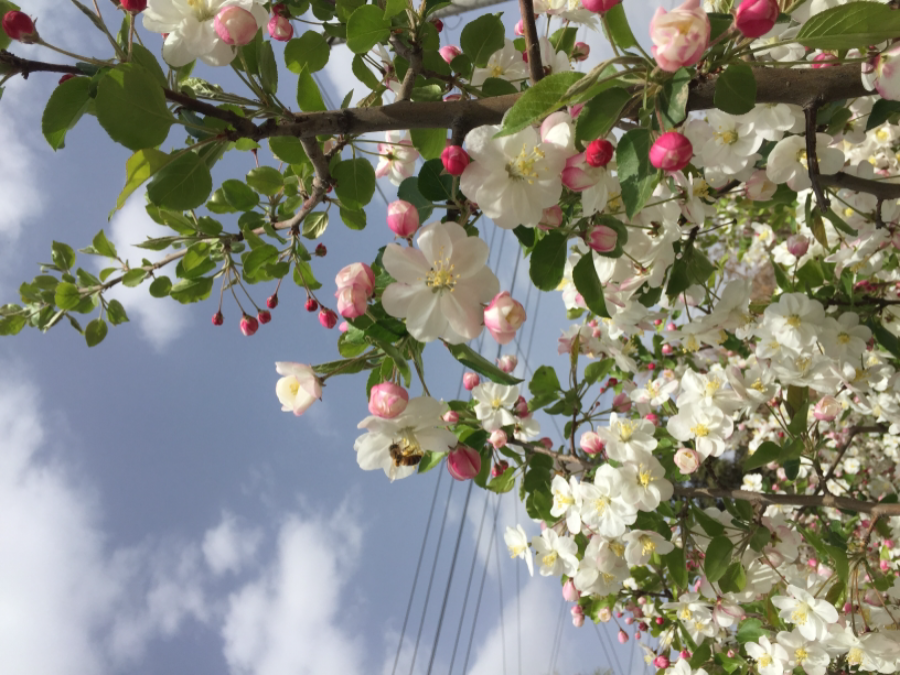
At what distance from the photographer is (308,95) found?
808 mm

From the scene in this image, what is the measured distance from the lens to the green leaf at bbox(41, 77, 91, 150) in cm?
63

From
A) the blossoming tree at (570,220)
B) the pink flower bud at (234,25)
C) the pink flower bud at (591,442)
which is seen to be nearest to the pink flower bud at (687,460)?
the blossoming tree at (570,220)

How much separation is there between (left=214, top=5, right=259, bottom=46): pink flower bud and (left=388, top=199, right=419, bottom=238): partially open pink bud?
292 millimetres

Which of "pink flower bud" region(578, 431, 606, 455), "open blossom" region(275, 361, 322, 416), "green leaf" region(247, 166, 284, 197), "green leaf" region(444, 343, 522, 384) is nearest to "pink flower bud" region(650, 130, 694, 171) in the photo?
"green leaf" region(444, 343, 522, 384)

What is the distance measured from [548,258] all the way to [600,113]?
8.6 inches

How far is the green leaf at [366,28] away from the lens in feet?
2.69

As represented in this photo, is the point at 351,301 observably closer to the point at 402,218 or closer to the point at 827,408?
the point at 402,218

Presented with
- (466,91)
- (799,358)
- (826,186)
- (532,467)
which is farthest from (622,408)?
(466,91)

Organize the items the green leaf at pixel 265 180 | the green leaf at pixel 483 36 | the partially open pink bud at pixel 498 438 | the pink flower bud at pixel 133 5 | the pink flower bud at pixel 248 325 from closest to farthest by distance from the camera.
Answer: the pink flower bud at pixel 133 5 < the green leaf at pixel 483 36 < the green leaf at pixel 265 180 < the partially open pink bud at pixel 498 438 < the pink flower bud at pixel 248 325

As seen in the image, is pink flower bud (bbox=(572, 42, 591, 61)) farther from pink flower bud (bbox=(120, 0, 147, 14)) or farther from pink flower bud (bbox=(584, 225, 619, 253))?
pink flower bud (bbox=(120, 0, 147, 14))

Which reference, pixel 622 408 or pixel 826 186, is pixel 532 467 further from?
pixel 826 186

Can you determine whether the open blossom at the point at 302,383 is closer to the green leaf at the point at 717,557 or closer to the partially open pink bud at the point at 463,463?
the partially open pink bud at the point at 463,463

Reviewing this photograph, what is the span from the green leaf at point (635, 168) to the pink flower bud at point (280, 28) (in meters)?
0.80

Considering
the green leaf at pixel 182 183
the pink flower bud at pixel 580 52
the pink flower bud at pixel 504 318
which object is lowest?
the pink flower bud at pixel 504 318
